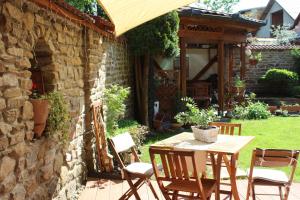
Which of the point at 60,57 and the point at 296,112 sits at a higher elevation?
the point at 60,57

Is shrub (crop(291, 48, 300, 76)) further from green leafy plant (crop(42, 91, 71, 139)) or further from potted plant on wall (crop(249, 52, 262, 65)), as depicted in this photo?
green leafy plant (crop(42, 91, 71, 139))

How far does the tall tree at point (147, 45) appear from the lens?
9258mm

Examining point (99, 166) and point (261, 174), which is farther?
point (99, 166)

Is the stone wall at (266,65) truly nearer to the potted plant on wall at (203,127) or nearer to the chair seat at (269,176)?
the potted plant on wall at (203,127)

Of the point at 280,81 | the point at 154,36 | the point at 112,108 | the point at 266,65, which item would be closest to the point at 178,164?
the point at 112,108

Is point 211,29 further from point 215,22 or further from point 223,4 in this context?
point 223,4

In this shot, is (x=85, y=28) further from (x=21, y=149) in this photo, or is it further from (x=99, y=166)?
(x=21, y=149)

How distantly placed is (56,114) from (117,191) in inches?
66.5

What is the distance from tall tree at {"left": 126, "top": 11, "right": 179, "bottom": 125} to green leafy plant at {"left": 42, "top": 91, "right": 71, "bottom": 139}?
507cm

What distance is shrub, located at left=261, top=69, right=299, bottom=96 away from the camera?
53.3ft

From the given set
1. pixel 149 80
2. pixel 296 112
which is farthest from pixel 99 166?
pixel 296 112

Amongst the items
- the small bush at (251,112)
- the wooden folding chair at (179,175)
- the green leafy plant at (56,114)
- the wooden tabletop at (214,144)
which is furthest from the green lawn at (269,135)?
the green leafy plant at (56,114)

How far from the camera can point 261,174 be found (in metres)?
4.41

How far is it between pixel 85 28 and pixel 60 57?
1.15 meters
